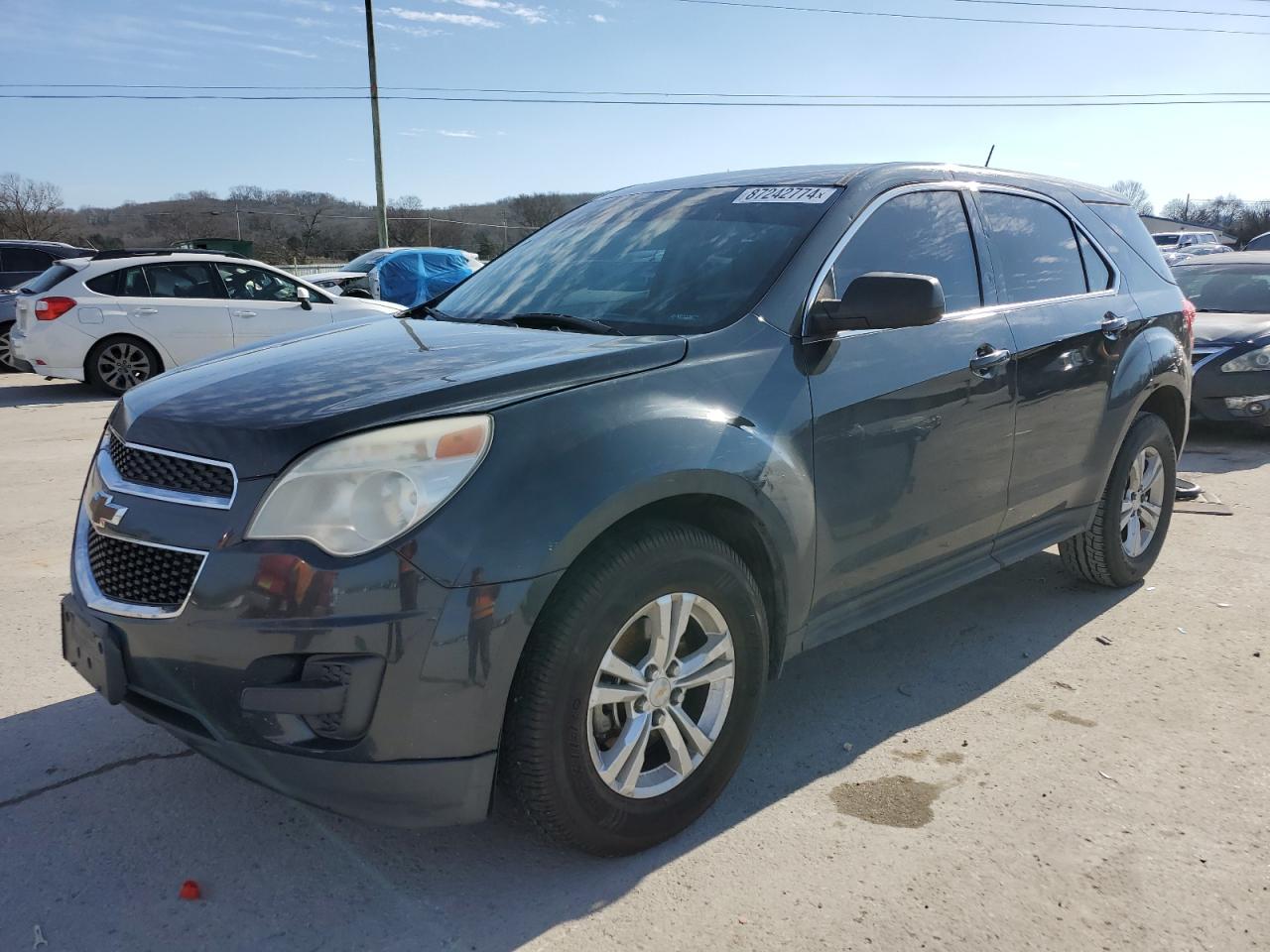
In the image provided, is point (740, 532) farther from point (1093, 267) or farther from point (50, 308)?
point (50, 308)

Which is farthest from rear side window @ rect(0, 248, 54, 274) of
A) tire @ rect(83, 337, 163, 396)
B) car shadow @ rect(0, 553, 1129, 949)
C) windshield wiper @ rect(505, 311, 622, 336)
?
windshield wiper @ rect(505, 311, 622, 336)

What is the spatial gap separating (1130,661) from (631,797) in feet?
8.00

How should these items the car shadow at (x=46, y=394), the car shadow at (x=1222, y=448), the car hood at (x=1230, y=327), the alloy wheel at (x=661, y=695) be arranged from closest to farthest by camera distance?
the alloy wheel at (x=661, y=695), the car shadow at (x=1222, y=448), the car hood at (x=1230, y=327), the car shadow at (x=46, y=394)

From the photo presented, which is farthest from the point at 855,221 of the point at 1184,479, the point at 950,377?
the point at 1184,479

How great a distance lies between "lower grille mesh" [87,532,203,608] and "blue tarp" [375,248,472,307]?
17.4 metres

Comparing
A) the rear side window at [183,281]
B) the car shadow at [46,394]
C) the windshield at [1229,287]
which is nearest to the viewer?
the windshield at [1229,287]

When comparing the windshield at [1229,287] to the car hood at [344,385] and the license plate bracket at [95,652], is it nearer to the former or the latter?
the car hood at [344,385]

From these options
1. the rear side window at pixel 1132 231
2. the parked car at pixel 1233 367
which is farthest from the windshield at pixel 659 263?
the parked car at pixel 1233 367

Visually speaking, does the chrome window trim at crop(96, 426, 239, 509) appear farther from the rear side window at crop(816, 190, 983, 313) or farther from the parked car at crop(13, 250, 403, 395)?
the parked car at crop(13, 250, 403, 395)

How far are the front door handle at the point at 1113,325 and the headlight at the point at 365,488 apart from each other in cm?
309

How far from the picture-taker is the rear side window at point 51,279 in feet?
36.1

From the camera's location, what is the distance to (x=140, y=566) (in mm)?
2434

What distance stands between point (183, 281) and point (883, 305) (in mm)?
10513

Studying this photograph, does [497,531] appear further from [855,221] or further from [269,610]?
[855,221]
